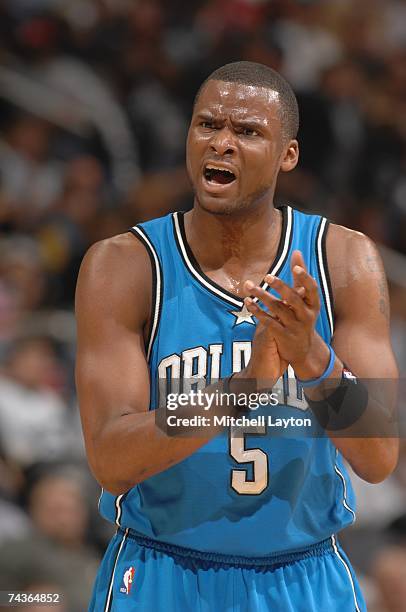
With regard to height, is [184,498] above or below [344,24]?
below

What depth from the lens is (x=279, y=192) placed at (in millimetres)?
6367

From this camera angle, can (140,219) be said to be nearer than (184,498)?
No

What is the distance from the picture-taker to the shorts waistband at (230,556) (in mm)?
2775

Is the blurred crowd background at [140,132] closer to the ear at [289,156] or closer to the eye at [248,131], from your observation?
the ear at [289,156]

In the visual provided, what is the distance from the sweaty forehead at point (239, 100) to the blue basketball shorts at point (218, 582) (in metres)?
1.18

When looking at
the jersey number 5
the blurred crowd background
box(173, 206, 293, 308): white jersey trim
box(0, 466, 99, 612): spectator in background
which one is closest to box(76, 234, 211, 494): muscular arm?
box(173, 206, 293, 308): white jersey trim

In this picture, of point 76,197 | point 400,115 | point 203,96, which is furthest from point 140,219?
point 203,96

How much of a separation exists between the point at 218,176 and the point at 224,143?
0.10 meters

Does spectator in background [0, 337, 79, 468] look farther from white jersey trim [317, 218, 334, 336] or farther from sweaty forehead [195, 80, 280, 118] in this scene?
sweaty forehead [195, 80, 280, 118]

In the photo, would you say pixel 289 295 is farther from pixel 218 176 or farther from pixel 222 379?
pixel 218 176

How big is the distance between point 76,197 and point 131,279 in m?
3.52

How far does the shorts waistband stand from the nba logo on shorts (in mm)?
77

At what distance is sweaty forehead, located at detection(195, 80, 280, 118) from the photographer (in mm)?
2818

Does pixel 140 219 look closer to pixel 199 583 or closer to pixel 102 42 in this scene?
pixel 102 42
